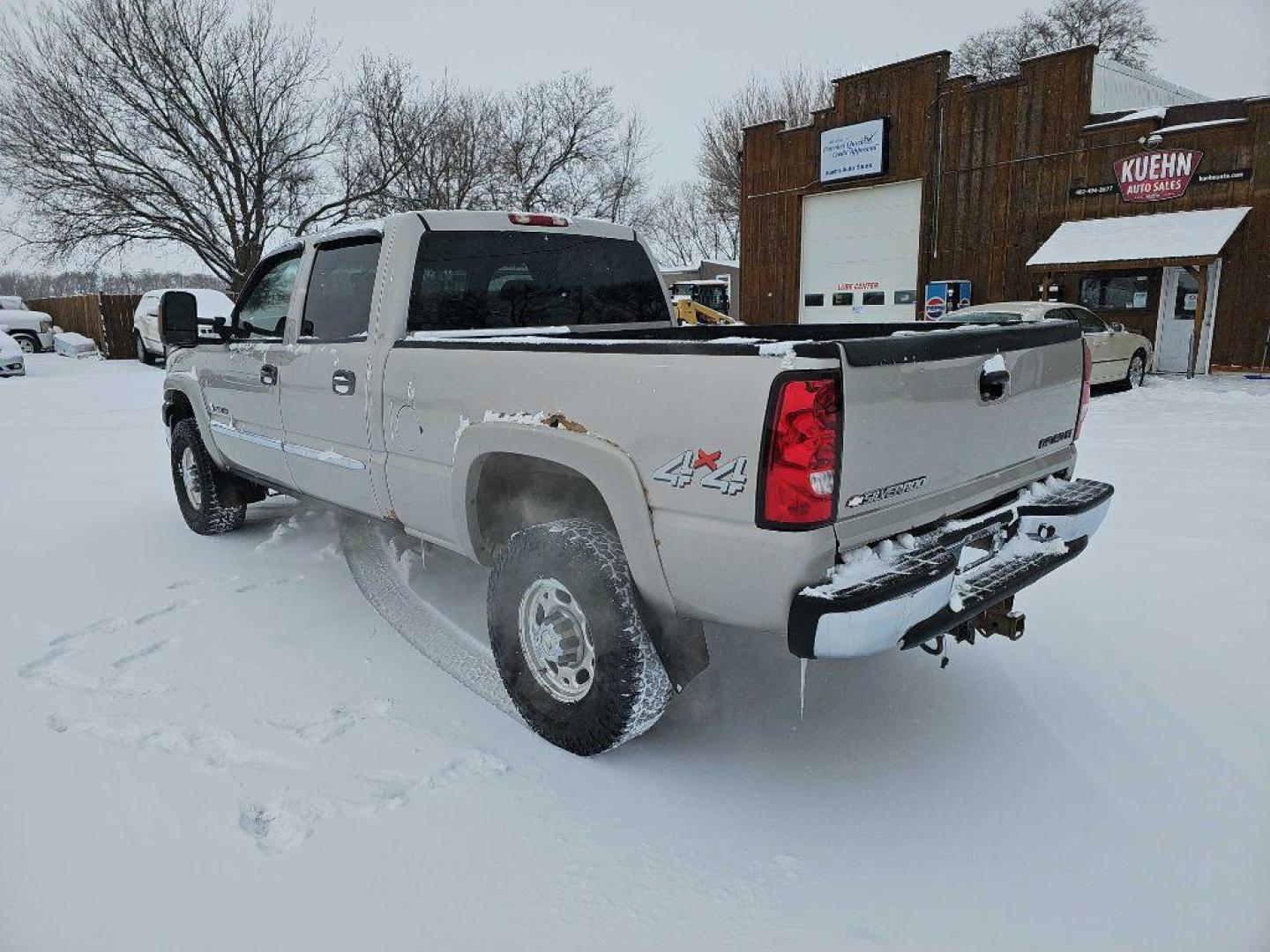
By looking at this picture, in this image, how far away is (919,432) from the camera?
2.39 m

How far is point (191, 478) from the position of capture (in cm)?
553

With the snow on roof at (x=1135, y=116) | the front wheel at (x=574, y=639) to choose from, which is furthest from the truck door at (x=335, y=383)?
the snow on roof at (x=1135, y=116)

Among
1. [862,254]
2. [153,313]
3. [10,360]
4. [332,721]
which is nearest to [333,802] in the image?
[332,721]

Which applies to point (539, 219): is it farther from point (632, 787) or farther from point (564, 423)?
point (632, 787)

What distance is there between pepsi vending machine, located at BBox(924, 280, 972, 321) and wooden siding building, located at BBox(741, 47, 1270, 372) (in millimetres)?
442

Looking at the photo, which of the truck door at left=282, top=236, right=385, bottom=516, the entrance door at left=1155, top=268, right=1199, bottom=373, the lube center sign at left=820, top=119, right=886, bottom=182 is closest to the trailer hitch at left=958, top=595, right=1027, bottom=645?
the truck door at left=282, top=236, right=385, bottom=516

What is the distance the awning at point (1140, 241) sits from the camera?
48.5ft

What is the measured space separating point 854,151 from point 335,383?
20.1 metres

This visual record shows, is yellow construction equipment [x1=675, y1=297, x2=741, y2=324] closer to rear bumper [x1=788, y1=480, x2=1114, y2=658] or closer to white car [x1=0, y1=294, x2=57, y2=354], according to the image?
rear bumper [x1=788, y1=480, x2=1114, y2=658]

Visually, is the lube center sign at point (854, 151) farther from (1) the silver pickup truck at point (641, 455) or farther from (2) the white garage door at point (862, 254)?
(1) the silver pickup truck at point (641, 455)

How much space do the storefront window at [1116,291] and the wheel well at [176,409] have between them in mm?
17948

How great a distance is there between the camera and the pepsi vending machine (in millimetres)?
19078

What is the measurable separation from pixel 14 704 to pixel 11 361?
751 inches

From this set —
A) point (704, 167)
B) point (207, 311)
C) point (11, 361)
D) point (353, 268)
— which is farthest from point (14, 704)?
point (704, 167)
